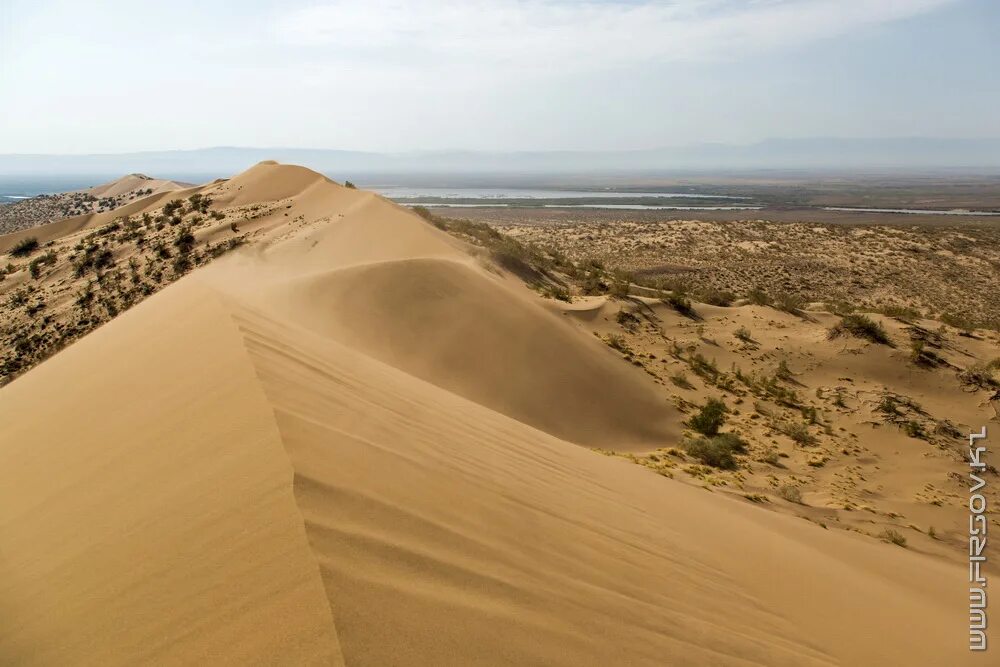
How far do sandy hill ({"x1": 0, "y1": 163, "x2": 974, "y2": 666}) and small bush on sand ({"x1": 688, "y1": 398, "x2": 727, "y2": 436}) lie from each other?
3.22m

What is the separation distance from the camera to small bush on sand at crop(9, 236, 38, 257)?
71.6 feet

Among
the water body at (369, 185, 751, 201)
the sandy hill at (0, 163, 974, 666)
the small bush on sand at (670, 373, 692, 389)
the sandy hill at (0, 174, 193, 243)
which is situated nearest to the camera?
the sandy hill at (0, 163, 974, 666)

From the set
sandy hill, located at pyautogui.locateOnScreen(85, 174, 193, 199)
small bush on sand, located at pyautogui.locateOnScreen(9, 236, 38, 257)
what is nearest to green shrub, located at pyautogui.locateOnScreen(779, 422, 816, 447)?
small bush on sand, located at pyautogui.locateOnScreen(9, 236, 38, 257)

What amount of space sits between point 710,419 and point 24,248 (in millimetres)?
25949

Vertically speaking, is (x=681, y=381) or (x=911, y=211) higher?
(x=911, y=211)

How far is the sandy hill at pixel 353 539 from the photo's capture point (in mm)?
2197

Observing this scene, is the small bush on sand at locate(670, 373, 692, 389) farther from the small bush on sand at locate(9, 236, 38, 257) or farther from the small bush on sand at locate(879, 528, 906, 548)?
the small bush on sand at locate(9, 236, 38, 257)

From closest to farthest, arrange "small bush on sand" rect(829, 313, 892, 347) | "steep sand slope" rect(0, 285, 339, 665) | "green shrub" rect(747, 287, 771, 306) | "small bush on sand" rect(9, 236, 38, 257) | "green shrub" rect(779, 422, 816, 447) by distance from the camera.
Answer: "steep sand slope" rect(0, 285, 339, 665), "green shrub" rect(779, 422, 816, 447), "small bush on sand" rect(829, 313, 892, 347), "green shrub" rect(747, 287, 771, 306), "small bush on sand" rect(9, 236, 38, 257)

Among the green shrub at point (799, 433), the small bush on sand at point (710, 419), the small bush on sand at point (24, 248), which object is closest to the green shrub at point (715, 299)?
the small bush on sand at point (710, 419)

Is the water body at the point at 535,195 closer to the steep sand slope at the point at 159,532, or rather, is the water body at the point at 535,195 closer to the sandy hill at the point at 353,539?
the sandy hill at the point at 353,539

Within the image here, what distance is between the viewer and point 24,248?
22.3m

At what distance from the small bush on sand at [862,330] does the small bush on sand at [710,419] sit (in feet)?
16.8

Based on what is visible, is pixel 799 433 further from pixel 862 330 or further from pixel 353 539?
pixel 353 539

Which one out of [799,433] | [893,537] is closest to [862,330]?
[799,433]
